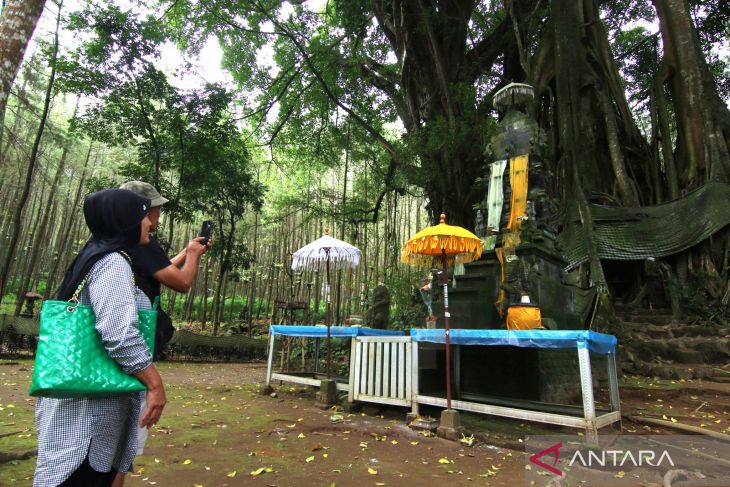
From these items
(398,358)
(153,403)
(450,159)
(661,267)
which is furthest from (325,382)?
(661,267)

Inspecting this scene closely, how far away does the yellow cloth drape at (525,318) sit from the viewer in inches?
181

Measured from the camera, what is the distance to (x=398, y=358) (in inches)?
191

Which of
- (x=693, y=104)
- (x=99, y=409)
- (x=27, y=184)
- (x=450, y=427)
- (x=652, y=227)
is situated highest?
(x=693, y=104)

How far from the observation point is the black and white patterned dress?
1.21 m

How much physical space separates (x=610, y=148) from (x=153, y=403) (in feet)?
38.8

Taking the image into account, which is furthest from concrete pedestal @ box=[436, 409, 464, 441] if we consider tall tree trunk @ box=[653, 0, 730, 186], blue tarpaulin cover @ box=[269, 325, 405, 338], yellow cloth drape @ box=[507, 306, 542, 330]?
tall tree trunk @ box=[653, 0, 730, 186]

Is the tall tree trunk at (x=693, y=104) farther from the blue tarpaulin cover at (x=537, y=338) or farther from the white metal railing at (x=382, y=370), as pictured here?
the white metal railing at (x=382, y=370)

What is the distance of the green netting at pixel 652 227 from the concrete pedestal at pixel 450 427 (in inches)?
270

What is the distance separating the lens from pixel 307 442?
377cm

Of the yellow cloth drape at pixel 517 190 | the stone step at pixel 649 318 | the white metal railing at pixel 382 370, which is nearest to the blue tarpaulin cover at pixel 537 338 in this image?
the white metal railing at pixel 382 370

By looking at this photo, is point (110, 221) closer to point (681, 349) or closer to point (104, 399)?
point (104, 399)

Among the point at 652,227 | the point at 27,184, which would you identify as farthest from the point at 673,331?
the point at 27,184

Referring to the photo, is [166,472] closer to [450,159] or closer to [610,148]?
[450,159]

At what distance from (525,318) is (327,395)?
104 inches
